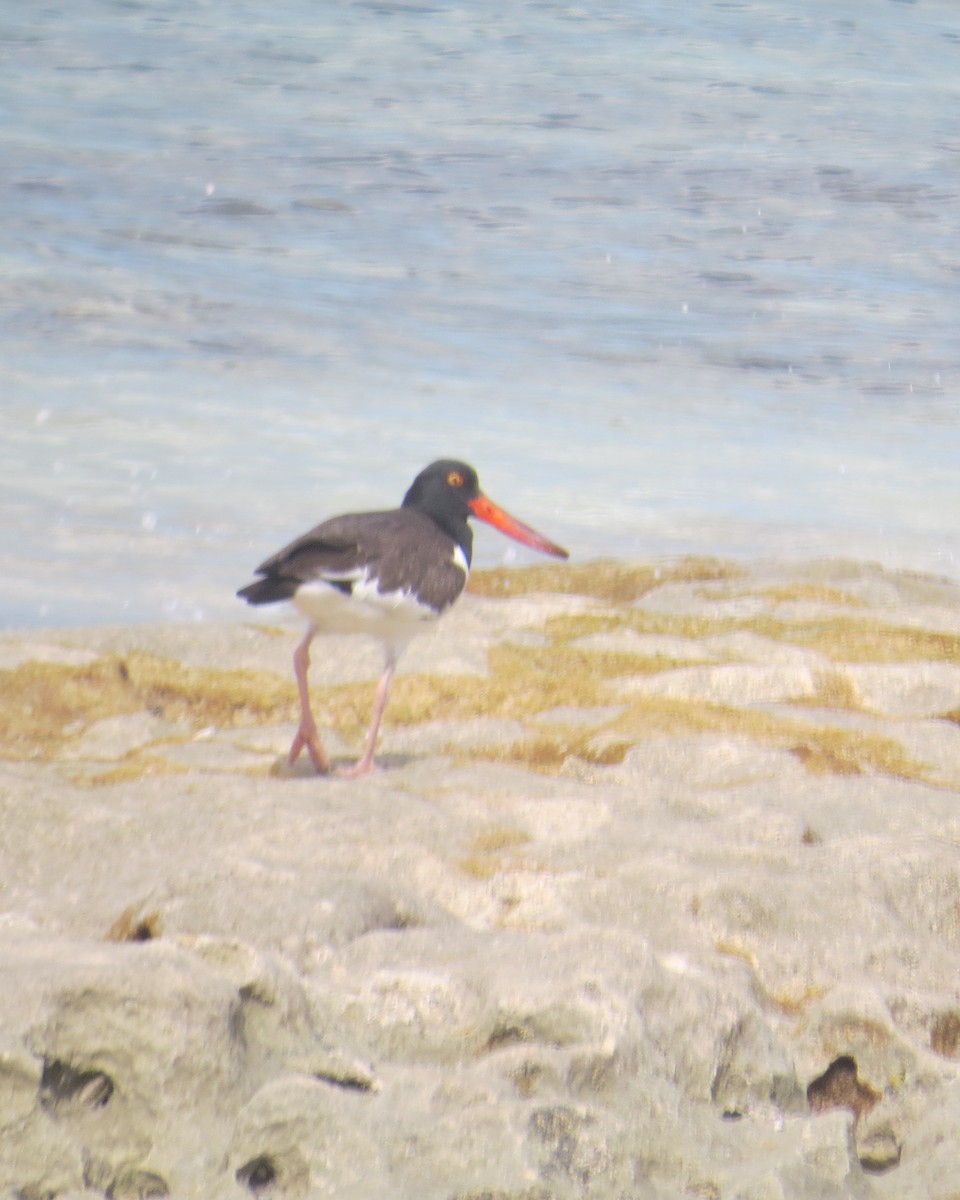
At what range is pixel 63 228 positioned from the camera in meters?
18.8

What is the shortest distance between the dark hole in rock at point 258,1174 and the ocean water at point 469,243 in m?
→ 13.7

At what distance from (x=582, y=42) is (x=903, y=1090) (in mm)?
17941

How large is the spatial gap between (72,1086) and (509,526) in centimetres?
473

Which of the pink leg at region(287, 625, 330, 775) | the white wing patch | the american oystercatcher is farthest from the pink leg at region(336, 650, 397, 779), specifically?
the white wing patch

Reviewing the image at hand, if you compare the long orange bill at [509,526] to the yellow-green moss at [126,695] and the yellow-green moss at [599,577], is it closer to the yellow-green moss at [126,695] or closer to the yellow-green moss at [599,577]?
the yellow-green moss at [126,695]

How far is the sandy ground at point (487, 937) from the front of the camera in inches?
117

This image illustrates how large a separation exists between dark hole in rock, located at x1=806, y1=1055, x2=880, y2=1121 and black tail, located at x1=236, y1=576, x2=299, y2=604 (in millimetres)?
2970

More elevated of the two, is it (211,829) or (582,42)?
(582,42)

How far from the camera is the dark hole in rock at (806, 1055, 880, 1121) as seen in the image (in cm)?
368

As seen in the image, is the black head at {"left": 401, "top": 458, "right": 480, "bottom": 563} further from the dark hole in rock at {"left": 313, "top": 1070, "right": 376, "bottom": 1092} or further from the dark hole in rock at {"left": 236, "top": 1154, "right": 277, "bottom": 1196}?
the dark hole in rock at {"left": 236, "top": 1154, "right": 277, "bottom": 1196}

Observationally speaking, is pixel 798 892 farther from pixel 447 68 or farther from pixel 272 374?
pixel 447 68

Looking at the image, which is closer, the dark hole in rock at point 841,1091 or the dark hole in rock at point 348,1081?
the dark hole in rock at point 348,1081

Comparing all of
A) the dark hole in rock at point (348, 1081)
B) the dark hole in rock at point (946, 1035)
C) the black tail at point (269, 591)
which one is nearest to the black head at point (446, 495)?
the black tail at point (269, 591)

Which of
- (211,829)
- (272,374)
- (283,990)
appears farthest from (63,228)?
(283,990)
